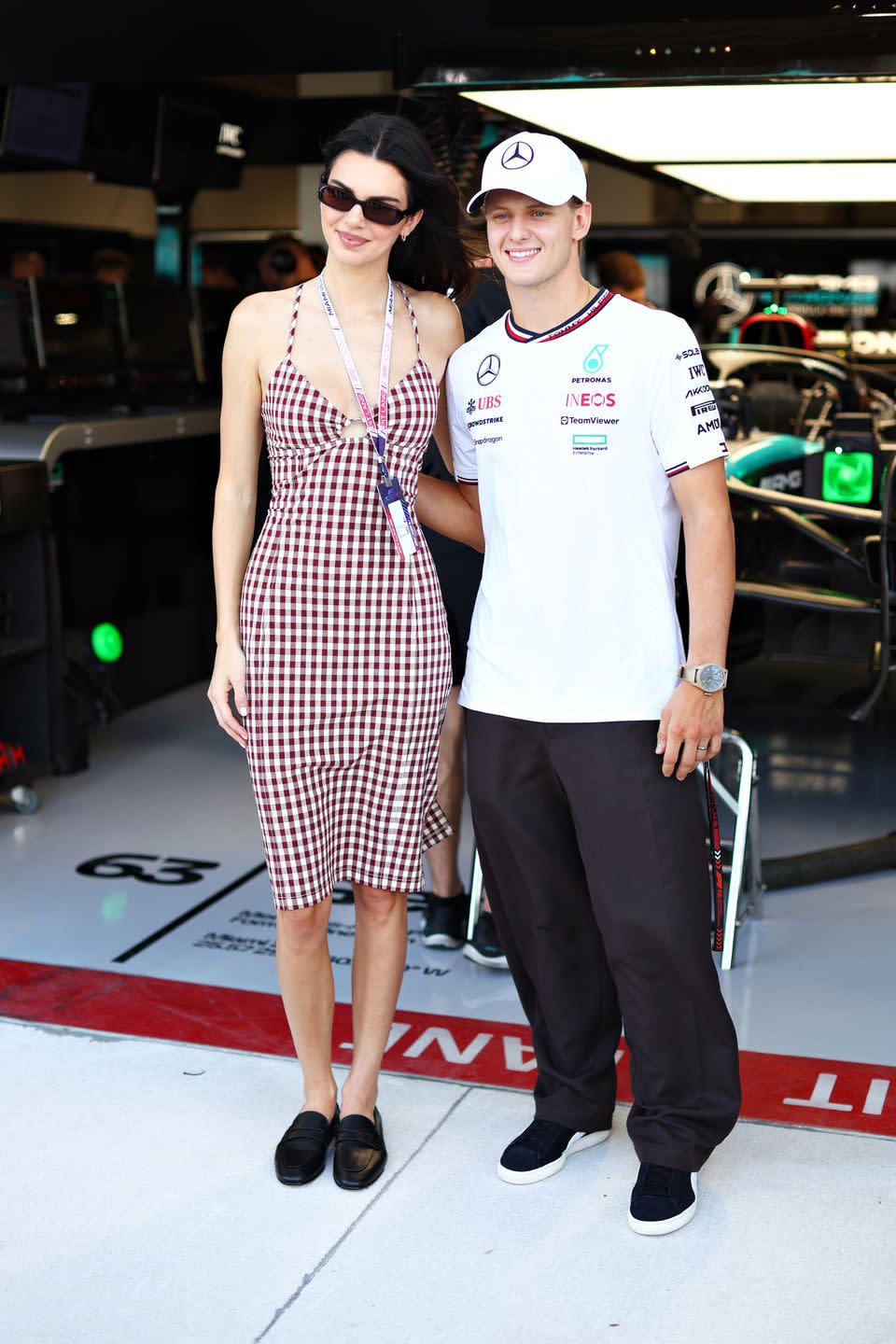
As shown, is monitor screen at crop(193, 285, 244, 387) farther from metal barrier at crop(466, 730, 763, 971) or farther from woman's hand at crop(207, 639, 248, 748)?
woman's hand at crop(207, 639, 248, 748)

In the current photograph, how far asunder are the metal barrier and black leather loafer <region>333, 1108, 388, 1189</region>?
84cm

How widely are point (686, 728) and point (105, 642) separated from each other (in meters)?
3.56

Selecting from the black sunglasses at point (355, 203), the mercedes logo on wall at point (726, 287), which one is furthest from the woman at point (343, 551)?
the mercedes logo on wall at point (726, 287)

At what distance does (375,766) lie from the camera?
2.28m

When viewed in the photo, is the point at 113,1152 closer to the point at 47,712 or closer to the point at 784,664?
the point at 47,712

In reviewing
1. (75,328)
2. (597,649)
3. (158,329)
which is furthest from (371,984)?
(158,329)

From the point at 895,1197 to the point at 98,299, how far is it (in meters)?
4.70

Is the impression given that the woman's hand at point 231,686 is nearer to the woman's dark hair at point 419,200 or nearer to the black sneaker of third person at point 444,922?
the woman's dark hair at point 419,200

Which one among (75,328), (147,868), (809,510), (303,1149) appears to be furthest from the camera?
(75,328)

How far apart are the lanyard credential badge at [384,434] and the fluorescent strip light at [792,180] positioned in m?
4.08

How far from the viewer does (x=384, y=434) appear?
2.17m

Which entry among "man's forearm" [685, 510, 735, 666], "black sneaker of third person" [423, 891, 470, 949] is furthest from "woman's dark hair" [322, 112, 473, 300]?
"black sneaker of third person" [423, 891, 470, 949]

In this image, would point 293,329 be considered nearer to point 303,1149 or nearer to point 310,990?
point 310,990

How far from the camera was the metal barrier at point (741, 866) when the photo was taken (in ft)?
10.6
